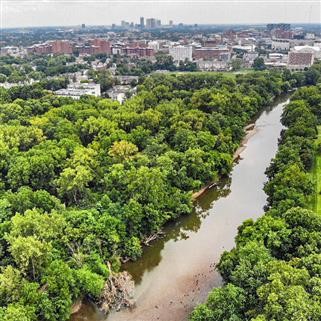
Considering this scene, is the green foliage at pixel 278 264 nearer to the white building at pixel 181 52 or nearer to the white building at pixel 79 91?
the white building at pixel 79 91

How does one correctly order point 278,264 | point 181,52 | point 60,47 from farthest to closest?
1. point 60,47
2. point 181,52
3. point 278,264

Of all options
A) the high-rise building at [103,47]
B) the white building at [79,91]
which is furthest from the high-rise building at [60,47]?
the white building at [79,91]

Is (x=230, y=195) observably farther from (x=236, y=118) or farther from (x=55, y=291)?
(x=55, y=291)

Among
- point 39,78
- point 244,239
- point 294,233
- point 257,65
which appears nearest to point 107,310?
point 244,239

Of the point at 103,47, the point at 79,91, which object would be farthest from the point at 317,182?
the point at 103,47

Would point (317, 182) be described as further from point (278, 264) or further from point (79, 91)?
point (79, 91)

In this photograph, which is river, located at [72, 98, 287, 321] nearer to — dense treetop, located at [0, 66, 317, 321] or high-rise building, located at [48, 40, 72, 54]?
dense treetop, located at [0, 66, 317, 321]

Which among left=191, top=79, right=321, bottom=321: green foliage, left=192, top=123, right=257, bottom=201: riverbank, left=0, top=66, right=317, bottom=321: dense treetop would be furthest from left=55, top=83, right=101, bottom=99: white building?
left=191, top=79, right=321, bottom=321: green foliage

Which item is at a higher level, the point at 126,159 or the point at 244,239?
the point at 126,159
